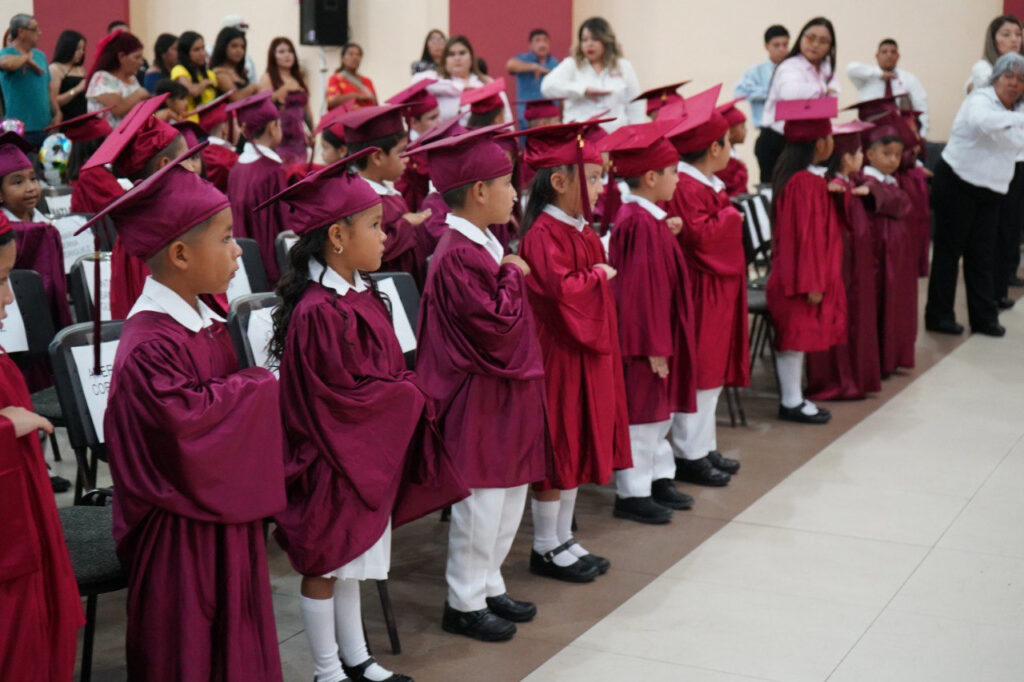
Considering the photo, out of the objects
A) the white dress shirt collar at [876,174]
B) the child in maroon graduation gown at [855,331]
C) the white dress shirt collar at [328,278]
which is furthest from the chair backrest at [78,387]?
the white dress shirt collar at [876,174]

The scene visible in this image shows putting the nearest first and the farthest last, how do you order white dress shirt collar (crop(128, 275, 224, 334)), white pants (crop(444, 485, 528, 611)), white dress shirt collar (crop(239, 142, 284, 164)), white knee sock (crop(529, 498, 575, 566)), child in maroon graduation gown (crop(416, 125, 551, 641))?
1. white dress shirt collar (crop(128, 275, 224, 334))
2. child in maroon graduation gown (crop(416, 125, 551, 641))
3. white pants (crop(444, 485, 528, 611))
4. white knee sock (crop(529, 498, 575, 566))
5. white dress shirt collar (crop(239, 142, 284, 164))

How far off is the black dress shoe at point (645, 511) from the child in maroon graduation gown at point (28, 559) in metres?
2.64

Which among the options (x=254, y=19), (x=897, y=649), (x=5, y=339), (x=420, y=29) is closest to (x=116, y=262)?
(x=5, y=339)

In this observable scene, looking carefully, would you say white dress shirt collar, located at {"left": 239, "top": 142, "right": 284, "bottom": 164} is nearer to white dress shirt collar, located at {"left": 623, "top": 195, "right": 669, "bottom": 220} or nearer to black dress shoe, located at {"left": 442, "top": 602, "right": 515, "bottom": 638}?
white dress shirt collar, located at {"left": 623, "top": 195, "right": 669, "bottom": 220}

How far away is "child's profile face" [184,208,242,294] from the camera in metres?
2.77

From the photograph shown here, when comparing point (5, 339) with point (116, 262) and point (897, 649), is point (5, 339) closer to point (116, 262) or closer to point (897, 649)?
point (116, 262)

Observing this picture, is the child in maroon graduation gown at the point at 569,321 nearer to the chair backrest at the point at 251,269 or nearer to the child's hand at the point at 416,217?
the child's hand at the point at 416,217

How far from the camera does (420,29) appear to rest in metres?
15.0

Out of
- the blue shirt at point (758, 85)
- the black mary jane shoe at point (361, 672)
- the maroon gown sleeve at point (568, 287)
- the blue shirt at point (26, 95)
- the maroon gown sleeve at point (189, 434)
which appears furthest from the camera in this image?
the blue shirt at point (758, 85)

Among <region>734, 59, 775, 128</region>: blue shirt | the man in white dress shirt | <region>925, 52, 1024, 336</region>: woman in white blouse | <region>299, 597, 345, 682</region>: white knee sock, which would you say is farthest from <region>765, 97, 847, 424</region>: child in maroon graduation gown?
<region>734, 59, 775, 128</region>: blue shirt

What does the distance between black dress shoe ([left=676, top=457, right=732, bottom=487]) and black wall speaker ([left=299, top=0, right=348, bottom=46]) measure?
11008 mm

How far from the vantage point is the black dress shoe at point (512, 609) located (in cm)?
387

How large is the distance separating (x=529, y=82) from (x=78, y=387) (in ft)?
33.8

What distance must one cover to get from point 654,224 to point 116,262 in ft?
7.16
